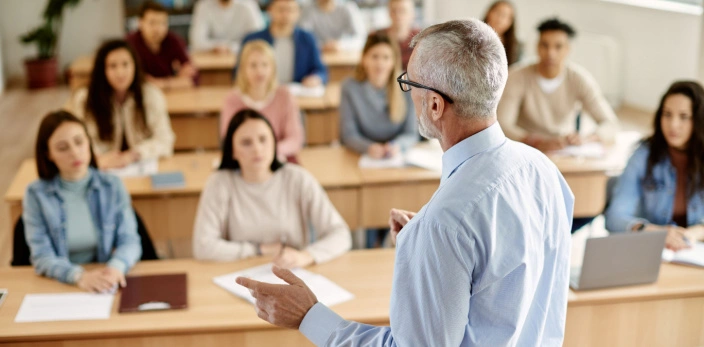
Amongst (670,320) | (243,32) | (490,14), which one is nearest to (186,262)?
(670,320)

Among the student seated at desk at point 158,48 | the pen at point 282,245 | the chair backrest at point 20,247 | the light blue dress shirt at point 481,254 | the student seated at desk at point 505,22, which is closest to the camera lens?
the light blue dress shirt at point 481,254

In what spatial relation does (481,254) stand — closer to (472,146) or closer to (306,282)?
(472,146)

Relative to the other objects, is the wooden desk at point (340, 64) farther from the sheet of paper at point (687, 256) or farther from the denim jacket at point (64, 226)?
the sheet of paper at point (687, 256)

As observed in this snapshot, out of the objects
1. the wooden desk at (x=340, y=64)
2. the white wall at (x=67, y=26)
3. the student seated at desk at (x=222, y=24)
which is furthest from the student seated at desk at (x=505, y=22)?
the white wall at (x=67, y=26)

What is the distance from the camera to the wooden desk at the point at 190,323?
7.55 feet

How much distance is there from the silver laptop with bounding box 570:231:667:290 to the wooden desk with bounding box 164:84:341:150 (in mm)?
2755

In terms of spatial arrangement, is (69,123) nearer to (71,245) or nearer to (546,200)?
(71,245)

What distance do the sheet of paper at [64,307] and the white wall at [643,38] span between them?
17.7ft

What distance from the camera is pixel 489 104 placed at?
1411 mm

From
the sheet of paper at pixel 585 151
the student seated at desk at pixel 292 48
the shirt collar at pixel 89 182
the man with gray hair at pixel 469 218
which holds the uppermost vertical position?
the student seated at desk at pixel 292 48

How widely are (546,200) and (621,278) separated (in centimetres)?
117

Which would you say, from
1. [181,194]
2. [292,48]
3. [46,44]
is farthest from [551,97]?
[46,44]

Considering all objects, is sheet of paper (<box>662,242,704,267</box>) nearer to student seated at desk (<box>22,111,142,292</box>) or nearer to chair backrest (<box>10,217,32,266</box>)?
student seated at desk (<box>22,111,142,292</box>)

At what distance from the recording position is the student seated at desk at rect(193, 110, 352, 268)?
2996 mm
